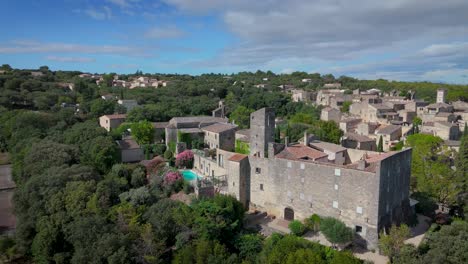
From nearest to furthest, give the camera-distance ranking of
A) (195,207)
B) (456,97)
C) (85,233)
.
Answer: (85,233) < (195,207) < (456,97)

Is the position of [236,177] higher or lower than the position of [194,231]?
higher

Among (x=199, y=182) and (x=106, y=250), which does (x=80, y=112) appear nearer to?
(x=199, y=182)

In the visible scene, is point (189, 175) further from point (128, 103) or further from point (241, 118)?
point (128, 103)

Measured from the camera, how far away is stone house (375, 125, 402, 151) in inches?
1977

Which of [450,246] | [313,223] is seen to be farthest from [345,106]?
[450,246]

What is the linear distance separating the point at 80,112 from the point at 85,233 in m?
49.8

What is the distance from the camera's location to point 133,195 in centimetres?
2889

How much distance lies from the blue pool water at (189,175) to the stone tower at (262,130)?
7.92 m

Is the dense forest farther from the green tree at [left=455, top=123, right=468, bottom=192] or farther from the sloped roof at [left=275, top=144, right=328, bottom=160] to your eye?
the sloped roof at [left=275, top=144, right=328, bottom=160]

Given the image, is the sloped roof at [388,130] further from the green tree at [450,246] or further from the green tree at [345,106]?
the green tree at [450,246]

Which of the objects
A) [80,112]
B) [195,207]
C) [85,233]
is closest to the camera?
[85,233]

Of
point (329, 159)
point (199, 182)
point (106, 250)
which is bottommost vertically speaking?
point (106, 250)

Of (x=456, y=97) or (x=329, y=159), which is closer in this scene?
(x=329, y=159)

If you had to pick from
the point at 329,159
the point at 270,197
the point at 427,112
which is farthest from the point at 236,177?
the point at 427,112
